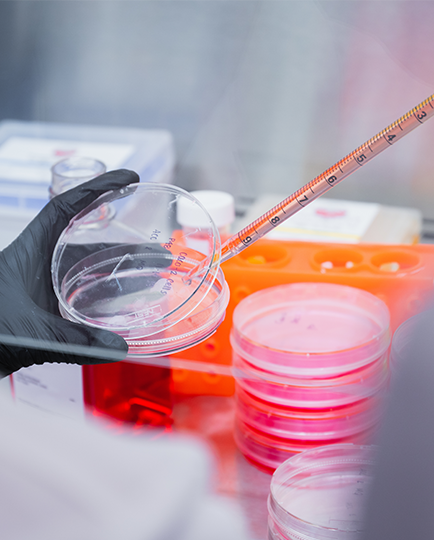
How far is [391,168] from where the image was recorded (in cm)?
146

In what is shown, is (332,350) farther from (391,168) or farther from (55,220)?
(391,168)

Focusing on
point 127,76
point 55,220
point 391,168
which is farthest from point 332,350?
point 127,76

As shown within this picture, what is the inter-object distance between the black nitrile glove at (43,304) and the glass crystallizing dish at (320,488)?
0.30 metres

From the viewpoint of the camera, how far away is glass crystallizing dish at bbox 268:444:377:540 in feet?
2.49

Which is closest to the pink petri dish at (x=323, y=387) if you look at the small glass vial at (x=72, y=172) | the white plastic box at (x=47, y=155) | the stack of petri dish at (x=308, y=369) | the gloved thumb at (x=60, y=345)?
the stack of petri dish at (x=308, y=369)

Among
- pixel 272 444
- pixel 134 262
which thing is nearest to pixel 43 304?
pixel 134 262

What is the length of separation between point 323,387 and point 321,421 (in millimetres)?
62

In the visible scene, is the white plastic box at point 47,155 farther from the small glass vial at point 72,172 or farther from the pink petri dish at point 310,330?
the pink petri dish at point 310,330

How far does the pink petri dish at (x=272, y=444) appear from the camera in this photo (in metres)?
0.92

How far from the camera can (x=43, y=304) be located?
100cm

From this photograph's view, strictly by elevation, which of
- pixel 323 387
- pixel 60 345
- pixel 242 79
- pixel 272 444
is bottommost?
pixel 272 444

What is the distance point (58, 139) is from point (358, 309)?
1.08m

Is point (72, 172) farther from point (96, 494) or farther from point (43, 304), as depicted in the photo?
point (96, 494)

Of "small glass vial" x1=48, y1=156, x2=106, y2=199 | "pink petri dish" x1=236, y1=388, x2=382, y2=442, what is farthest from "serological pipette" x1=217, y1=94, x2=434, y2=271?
"small glass vial" x1=48, y1=156, x2=106, y2=199
